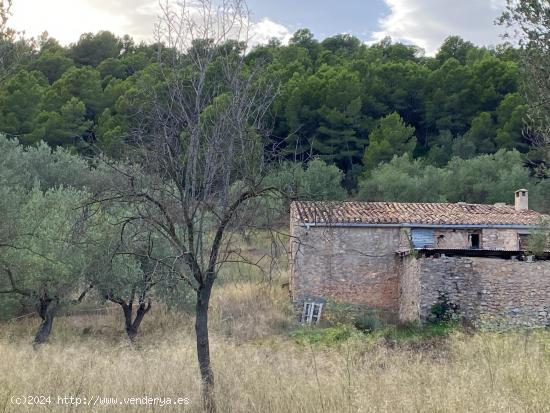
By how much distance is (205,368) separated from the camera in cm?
534

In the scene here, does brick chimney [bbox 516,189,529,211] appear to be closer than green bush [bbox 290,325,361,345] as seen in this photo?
No

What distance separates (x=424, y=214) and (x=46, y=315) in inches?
515

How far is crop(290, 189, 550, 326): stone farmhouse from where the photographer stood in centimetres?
1603

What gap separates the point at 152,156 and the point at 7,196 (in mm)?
9822

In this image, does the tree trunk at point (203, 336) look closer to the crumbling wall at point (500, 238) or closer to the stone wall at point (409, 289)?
the stone wall at point (409, 289)

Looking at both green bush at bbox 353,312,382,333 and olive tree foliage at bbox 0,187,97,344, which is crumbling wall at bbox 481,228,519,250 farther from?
olive tree foliage at bbox 0,187,97,344

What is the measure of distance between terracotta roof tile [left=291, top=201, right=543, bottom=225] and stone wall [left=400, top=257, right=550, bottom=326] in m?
2.84

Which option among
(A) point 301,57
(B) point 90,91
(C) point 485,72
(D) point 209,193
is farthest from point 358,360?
(A) point 301,57

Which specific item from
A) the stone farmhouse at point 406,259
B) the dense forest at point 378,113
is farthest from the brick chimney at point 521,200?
the dense forest at point 378,113

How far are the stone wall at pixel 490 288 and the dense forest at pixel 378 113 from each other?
10.8 meters

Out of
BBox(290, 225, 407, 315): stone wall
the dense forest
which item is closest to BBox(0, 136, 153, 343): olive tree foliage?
BBox(290, 225, 407, 315): stone wall

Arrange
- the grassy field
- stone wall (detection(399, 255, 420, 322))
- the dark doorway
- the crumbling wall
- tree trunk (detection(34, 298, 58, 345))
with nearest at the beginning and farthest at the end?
the grassy field, tree trunk (detection(34, 298, 58, 345)), stone wall (detection(399, 255, 420, 322)), the crumbling wall, the dark doorway

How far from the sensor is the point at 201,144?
18.0ft

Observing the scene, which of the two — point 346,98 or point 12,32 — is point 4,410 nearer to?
point 12,32
